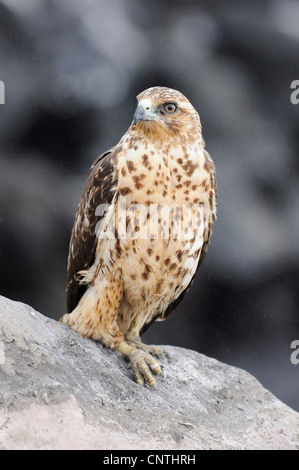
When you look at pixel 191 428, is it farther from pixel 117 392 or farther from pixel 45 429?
pixel 45 429

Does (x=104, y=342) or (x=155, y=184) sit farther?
(x=104, y=342)

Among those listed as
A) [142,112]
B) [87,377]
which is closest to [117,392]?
[87,377]

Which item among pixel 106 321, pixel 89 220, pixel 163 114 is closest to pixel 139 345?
pixel 106 321

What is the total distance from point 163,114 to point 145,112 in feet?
0.34

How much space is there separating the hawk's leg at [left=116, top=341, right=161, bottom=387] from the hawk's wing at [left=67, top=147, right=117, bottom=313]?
0.36 meters

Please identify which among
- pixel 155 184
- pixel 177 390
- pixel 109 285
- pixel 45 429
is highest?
pixel 155 184

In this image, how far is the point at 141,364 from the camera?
312 cm

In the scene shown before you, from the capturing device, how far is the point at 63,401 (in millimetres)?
2355

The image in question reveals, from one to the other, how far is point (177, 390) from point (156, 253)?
2.30 feet

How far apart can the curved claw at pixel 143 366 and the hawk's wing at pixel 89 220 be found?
0.43m

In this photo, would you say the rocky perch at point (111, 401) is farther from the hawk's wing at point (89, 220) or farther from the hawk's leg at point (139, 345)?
the hawk's wing at point (89, 220)

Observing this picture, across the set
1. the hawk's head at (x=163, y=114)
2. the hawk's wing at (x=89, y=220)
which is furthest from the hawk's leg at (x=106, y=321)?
the hawk's head at (x=163, y=114)

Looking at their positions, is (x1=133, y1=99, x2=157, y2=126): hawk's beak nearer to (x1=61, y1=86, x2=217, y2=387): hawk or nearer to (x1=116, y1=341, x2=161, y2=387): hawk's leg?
(x1=61, y1=86, x2=217, y2=387): hawk
